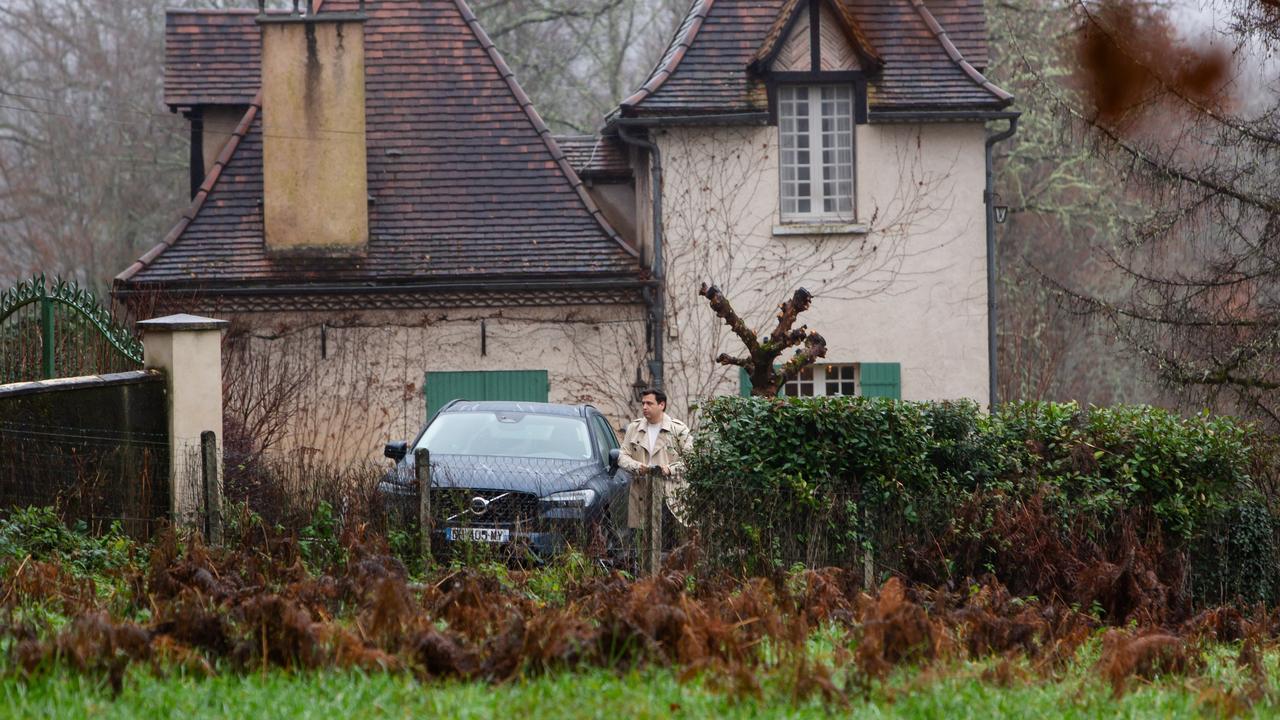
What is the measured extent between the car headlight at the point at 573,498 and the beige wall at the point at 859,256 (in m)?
8.38

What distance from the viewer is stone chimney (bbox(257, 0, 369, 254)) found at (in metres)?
21.3

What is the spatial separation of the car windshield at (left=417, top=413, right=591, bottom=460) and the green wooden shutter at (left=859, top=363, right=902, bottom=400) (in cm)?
742

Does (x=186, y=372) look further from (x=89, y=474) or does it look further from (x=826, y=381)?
(x=826, y=381)

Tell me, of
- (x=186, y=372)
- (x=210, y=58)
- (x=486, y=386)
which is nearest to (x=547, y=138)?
(x=486, y=386)

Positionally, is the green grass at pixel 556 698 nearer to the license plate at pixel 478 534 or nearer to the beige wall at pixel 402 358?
the license plate at pixel 478 534

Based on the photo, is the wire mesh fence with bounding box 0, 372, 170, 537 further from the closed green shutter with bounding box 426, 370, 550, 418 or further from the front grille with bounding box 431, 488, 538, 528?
the closed green shutter with bounding box 426, 370, 550, 418

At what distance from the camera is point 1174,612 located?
12.4 m

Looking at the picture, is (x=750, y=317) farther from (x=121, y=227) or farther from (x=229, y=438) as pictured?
(x=121, y=227)

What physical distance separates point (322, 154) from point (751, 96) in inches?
233

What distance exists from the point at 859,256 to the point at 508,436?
8.41 meters

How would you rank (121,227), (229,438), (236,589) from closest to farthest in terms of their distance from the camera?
(236,589), (229,438), (121,227)

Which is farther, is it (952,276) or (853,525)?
(952,276)

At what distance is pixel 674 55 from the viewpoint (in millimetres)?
22047

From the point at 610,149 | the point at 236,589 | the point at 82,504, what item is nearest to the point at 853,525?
the point at 236,589
